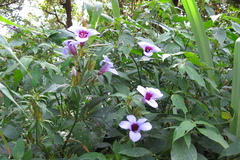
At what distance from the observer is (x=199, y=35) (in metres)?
1.11

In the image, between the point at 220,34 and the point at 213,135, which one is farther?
the point at 220,34

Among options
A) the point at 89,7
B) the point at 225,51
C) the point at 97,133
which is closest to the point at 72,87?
the point at 97,133

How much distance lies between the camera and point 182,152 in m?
0.75

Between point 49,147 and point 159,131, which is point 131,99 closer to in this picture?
point 159,131

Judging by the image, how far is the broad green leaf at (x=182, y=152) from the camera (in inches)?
29.0

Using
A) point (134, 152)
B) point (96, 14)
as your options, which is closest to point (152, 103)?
point (134, 152)

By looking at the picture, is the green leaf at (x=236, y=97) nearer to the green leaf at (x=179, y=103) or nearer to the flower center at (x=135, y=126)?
the green leaf at (x=179, y=103)

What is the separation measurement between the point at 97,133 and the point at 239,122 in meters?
0.54

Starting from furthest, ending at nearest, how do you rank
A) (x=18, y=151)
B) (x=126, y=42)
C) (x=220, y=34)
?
(x=220, y=34) → (x=126, y=42) → (x=18, y=151)

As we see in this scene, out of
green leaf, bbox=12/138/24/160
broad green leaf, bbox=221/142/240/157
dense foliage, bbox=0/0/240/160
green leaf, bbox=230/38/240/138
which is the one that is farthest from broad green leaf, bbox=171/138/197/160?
green leaf, bbox=12/138/24/160

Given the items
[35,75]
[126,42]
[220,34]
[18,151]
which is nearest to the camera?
[18,151]

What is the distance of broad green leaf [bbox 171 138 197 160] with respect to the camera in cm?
74

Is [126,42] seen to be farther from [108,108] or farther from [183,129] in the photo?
[183,129]

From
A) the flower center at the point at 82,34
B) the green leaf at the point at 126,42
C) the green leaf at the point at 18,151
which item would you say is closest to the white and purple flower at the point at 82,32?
the flower center at the point at 82,34
